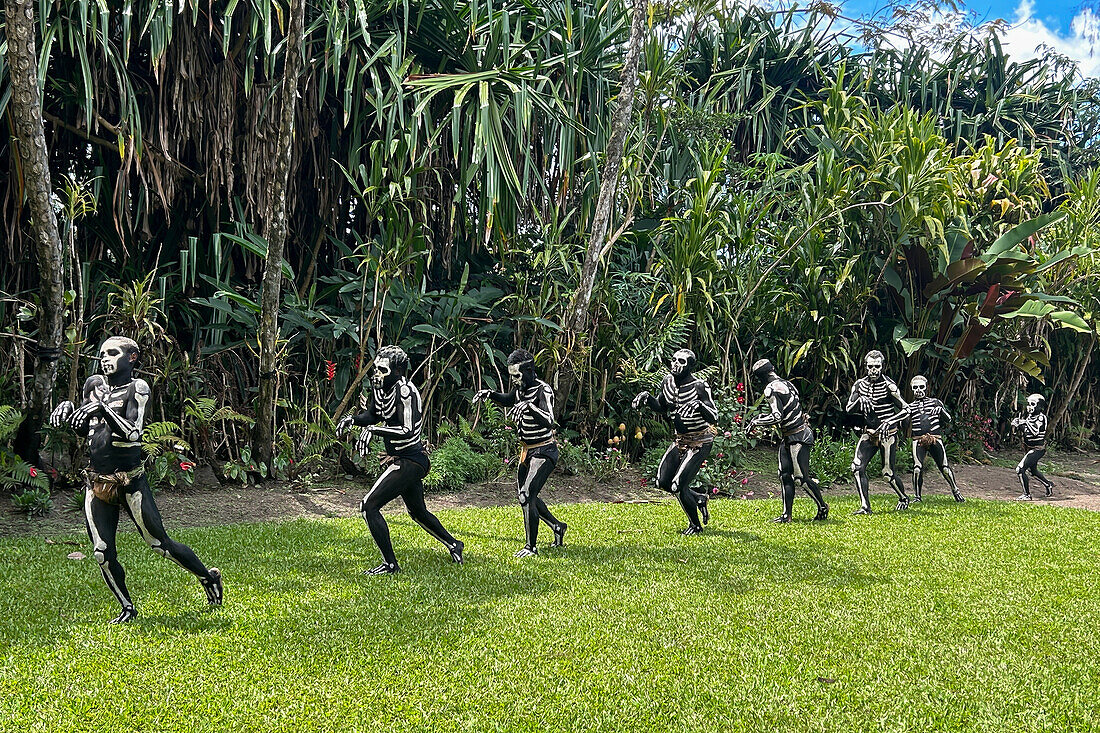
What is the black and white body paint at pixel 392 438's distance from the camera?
566cm

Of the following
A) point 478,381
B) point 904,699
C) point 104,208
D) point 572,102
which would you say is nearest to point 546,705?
point 904,699

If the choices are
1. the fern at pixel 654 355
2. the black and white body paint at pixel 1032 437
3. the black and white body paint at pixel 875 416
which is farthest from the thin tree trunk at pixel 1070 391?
the fern at pixel 654 355

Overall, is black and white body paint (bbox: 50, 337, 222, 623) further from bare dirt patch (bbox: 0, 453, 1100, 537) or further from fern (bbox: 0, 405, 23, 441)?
fern (bbox: 0, 405, 23, 441)

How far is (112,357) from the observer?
14.6 feet

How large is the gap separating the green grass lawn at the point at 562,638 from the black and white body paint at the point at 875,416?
184cm

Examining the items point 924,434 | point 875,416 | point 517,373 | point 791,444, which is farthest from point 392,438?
point 924,434

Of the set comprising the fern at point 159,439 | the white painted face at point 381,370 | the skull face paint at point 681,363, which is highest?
the skull face paint at point 681,363

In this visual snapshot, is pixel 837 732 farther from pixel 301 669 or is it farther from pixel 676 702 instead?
pixel 301 669

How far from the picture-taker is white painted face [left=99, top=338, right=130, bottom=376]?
446 centimetres

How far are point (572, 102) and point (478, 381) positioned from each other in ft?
11.8

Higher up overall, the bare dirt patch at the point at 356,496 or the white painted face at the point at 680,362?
the white painted face at the point at 680,362

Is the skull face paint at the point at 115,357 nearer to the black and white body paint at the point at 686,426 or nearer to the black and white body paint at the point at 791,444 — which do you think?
the black and white body paint at the point at 686,426

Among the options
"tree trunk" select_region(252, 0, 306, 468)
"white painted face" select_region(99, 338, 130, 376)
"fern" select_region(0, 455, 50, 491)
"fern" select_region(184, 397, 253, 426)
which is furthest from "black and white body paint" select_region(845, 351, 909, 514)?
"fern" select_region(0, 455, 50, 491)

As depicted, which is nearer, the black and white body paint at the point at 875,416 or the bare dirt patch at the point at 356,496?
the bare dirt patch at the point at 356,496
